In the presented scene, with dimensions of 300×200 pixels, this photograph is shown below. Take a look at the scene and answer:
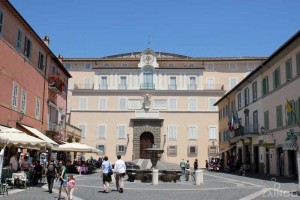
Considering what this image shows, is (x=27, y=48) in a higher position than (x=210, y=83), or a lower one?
lower

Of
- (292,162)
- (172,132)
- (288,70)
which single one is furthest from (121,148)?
(288,70)

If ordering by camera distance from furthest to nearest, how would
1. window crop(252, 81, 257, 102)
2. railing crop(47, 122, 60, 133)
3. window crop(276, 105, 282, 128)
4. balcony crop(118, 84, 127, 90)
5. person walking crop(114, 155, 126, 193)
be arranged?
balcony crop(118, 84, 127, 90) < window crop(252, 81, 257, 102) < railing crop(47, 122, 60, 133) < window crop(276, 105, 282, 128) < person walking crop(114, 155, 126, 193)

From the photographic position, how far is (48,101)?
3072cm

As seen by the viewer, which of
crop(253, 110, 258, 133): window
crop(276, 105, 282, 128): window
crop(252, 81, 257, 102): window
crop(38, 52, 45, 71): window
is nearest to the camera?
crop(38, 52, 45, 71): window

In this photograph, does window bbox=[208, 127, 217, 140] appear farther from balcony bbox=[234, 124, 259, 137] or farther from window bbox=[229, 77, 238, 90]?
balcony bbox=[234, 124, 259, 137]

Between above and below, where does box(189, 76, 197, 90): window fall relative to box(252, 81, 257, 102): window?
above

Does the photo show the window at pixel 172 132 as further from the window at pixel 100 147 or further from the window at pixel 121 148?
the window at pixel 100 147

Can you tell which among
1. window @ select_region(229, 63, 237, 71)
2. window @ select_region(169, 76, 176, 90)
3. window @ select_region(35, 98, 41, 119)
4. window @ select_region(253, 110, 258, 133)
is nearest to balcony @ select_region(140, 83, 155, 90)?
window @ select_region(169, 76, 176, 90)

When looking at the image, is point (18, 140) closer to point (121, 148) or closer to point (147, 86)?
point (121, 148)

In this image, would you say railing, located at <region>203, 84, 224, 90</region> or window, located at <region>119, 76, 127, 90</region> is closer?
window, located at <region>119, 76, 127, 90</region>

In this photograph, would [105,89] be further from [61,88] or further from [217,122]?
[61,88]

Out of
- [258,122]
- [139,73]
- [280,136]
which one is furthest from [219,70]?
[280,136]

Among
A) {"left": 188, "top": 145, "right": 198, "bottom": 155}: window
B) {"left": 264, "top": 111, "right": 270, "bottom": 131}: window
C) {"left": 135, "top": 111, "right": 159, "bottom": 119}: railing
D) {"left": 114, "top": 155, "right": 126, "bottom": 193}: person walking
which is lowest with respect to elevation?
{"left": 114, "top": 155, "right": 126, "bottom": 193}: person walking

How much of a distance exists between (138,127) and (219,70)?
1522 cm
